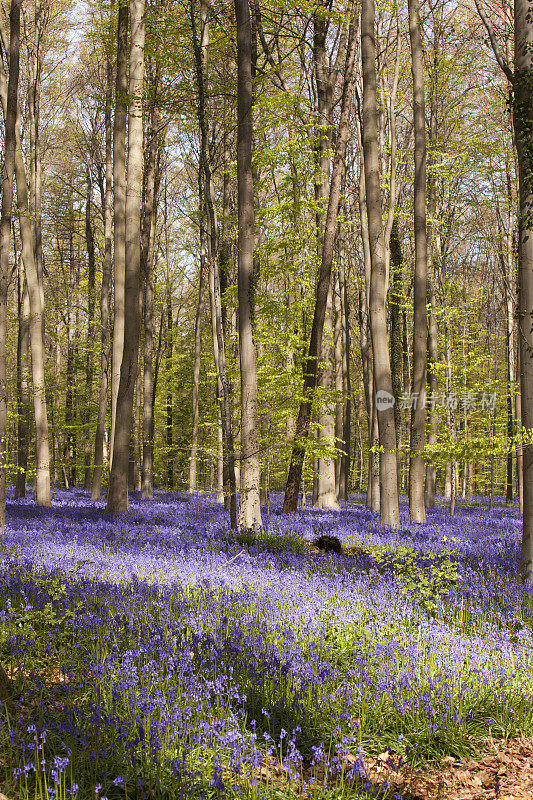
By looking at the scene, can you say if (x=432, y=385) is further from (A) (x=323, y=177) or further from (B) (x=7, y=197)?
(B) (x=7, y=197)

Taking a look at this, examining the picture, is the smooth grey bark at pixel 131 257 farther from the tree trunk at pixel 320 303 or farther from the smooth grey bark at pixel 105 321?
the smooth grey bark at pixel 105 321

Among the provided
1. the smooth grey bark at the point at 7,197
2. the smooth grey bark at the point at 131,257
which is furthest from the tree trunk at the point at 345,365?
the smooth grey bark at the point at 7,197

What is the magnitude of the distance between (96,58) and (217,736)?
20.9 m

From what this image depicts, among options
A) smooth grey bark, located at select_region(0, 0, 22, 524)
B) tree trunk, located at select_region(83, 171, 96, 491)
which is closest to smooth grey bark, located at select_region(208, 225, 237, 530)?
smooth grey bark, located at select_region(0, 0, 22, 524)

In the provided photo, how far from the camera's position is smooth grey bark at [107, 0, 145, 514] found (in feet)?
38.3

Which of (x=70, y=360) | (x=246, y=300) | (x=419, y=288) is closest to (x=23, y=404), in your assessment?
(x=246, y=300)

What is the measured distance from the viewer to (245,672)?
3.96 m

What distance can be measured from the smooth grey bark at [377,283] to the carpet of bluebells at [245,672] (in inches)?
136

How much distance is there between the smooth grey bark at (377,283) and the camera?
1052cm

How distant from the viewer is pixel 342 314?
23766mm

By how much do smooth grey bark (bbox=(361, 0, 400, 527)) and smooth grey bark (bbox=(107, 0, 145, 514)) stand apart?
467cm

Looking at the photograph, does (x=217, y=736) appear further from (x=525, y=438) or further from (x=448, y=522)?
(x=448, y=522)

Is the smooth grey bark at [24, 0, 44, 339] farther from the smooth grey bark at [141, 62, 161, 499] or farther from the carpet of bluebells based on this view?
the carpet of bluebells

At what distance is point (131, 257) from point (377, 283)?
5.14m
